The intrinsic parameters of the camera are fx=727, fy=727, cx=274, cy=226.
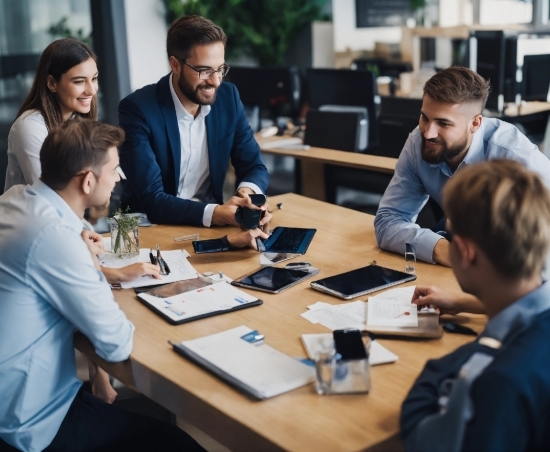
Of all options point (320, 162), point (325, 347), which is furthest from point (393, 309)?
point (320, 162)

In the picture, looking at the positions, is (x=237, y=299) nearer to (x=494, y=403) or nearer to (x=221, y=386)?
(x=221, y=386)

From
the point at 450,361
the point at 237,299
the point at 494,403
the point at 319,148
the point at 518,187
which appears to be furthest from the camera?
the point at 319,148

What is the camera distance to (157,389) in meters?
1.65

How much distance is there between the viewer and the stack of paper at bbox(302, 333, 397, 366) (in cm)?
163

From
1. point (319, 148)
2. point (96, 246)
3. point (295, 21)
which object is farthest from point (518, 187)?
point (295, 21)

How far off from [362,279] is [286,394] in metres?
0.72

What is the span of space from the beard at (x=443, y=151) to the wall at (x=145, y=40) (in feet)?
13.4

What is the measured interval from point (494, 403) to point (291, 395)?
19.4 inches

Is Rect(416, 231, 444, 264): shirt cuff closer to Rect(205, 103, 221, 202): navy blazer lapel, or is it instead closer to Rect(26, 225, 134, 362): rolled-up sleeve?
Rect(26, 225, 134, 362): rolled-up sleeve

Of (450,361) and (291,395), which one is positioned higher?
(450,361)

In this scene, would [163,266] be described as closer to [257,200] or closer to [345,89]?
[257,200]

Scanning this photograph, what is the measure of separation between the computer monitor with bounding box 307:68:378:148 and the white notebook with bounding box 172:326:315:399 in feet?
12.2

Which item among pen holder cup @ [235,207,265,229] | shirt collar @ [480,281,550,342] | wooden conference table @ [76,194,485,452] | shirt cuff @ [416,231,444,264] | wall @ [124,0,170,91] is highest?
wall @ [124,0,170,91]

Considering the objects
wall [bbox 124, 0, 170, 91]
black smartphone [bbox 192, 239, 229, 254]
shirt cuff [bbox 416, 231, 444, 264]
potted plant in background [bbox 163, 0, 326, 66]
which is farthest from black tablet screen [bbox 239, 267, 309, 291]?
Result: potted plant in background [bbox 163, 0, 326, 66]
